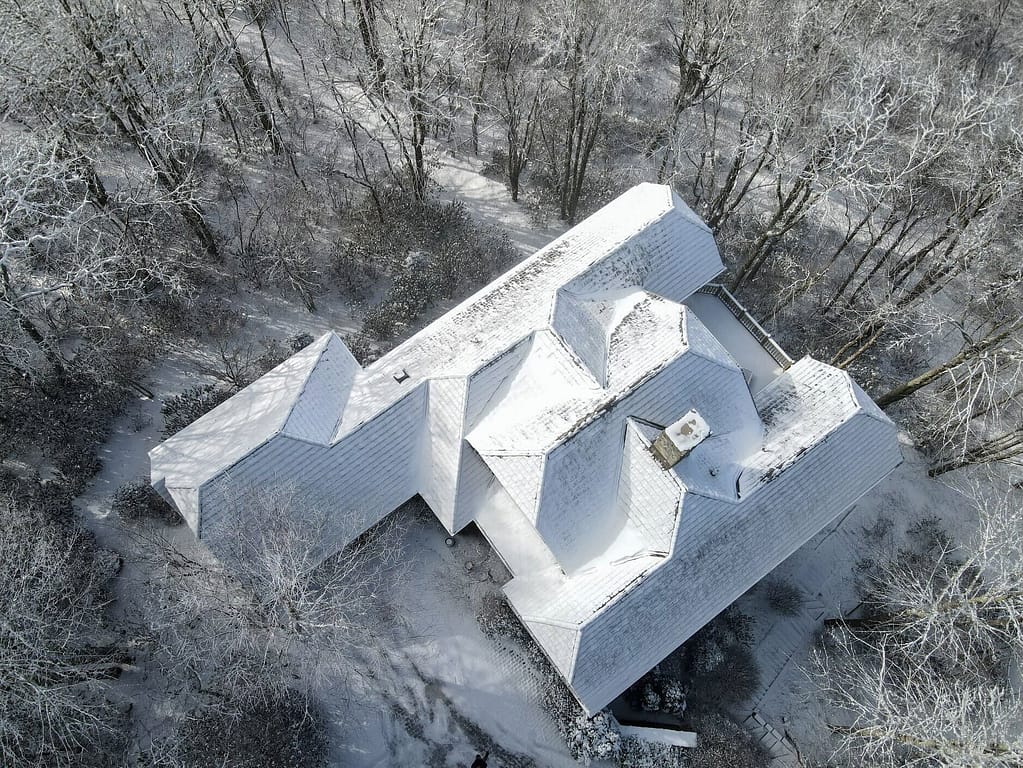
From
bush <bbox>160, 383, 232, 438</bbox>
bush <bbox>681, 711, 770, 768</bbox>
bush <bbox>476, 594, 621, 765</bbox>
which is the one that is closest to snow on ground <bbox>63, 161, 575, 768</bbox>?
bush <bbox>476, 594, 621, 765</bbox>

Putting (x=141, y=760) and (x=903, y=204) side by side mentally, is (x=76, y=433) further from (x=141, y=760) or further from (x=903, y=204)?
(x=903, y=204)

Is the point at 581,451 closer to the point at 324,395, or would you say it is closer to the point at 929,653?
the point at 324,395

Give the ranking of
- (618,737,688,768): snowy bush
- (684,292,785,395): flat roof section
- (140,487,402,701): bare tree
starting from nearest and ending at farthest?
(140,487,402,701): bare tree, (618,737,688,768): snowy bush, (684,292,785,395): flat roof section

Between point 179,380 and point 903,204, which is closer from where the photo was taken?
point 179,380

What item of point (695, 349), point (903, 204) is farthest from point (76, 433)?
point (903, 204)

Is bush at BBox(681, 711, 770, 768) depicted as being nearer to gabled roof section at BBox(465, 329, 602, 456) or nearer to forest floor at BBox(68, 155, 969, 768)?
forest floor at BBox(68, 155, 969, 768)

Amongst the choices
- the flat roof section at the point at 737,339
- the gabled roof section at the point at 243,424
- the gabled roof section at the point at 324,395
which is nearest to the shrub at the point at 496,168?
the flat roof section at the point at 737,339

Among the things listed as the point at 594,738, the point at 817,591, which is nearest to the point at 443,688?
the point at 594,738
